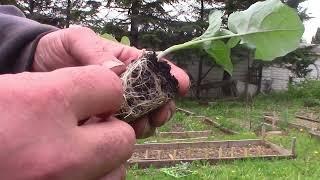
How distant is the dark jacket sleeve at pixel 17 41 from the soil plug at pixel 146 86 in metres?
0.26

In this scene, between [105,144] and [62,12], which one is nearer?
[105,144]

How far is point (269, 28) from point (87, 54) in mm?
603

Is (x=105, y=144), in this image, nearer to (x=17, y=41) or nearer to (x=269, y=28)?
(x=17, y=41)

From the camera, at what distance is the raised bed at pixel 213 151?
6.45 metres

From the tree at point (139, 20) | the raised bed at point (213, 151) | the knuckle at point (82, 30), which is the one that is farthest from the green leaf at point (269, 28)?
the tree at point (139, 20)

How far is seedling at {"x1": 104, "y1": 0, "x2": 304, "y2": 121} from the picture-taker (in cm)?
139

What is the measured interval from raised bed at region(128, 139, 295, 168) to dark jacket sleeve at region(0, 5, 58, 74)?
16.0ft

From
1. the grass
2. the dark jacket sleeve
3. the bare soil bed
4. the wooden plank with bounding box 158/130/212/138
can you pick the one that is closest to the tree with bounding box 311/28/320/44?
the grass

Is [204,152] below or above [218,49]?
below

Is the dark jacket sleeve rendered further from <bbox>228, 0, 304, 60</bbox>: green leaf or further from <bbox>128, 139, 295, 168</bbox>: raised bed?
<bbox>128, 139, 295, 168</bbox>: raised bed

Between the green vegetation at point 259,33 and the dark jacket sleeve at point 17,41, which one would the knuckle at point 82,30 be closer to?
the dark jacket sleeve at point 17,41

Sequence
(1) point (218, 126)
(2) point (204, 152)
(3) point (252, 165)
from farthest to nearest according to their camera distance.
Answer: (1) point (218, 126) < (2) point (204, 152) < (3) point (252, 165)

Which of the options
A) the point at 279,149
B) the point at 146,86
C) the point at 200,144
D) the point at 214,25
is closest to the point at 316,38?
the point at 279,149

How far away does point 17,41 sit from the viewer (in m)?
1.26
